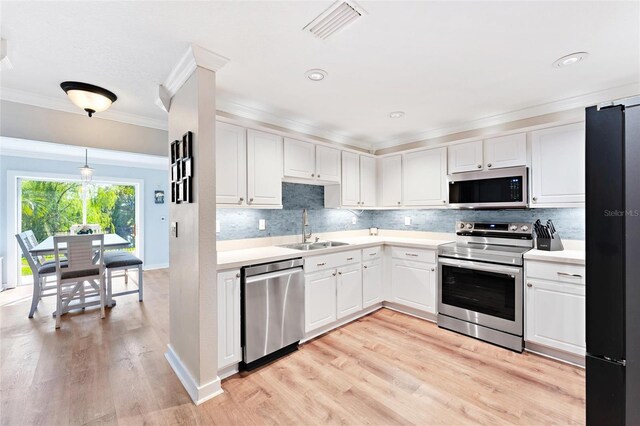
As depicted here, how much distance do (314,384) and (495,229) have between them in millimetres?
2595

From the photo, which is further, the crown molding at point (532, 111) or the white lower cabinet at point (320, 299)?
the white lower cabinet at point (320, 299)

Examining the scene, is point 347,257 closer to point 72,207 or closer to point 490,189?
Result: point 490,189

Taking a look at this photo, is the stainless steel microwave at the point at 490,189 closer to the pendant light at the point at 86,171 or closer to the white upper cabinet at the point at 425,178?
the white upper cabinet at the point at 425,178

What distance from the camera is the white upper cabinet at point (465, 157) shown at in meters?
3.24

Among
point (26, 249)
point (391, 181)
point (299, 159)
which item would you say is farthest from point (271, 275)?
point (26, 249)

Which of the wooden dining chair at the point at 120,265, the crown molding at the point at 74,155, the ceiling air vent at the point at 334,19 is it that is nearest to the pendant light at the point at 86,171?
the crown molding at the point at 74,155

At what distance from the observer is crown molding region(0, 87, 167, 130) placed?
253cm

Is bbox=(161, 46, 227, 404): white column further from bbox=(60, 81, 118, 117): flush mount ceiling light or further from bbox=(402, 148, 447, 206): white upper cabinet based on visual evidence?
bbox=(402, 148, 447, 206): white upper cabinet

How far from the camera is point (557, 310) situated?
8.09 feet

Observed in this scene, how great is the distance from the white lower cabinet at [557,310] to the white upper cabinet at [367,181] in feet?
6.66

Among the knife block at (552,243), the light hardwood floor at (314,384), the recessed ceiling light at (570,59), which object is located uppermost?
the recessed ceiling light at (570,59)

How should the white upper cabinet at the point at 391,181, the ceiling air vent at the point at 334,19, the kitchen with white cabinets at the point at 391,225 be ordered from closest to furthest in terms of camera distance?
the ceiling air vent at the point at 334,19, the kitchen with white cabinets at the point at 391,225, the white upper cabinet at the point at 391,181

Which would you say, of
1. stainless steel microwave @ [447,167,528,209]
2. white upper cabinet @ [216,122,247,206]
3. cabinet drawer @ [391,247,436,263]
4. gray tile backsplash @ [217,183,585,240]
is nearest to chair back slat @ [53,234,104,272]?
gray tile backsplash @ [217,183,585,240]

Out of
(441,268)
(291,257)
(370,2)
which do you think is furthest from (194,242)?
(441,268)
